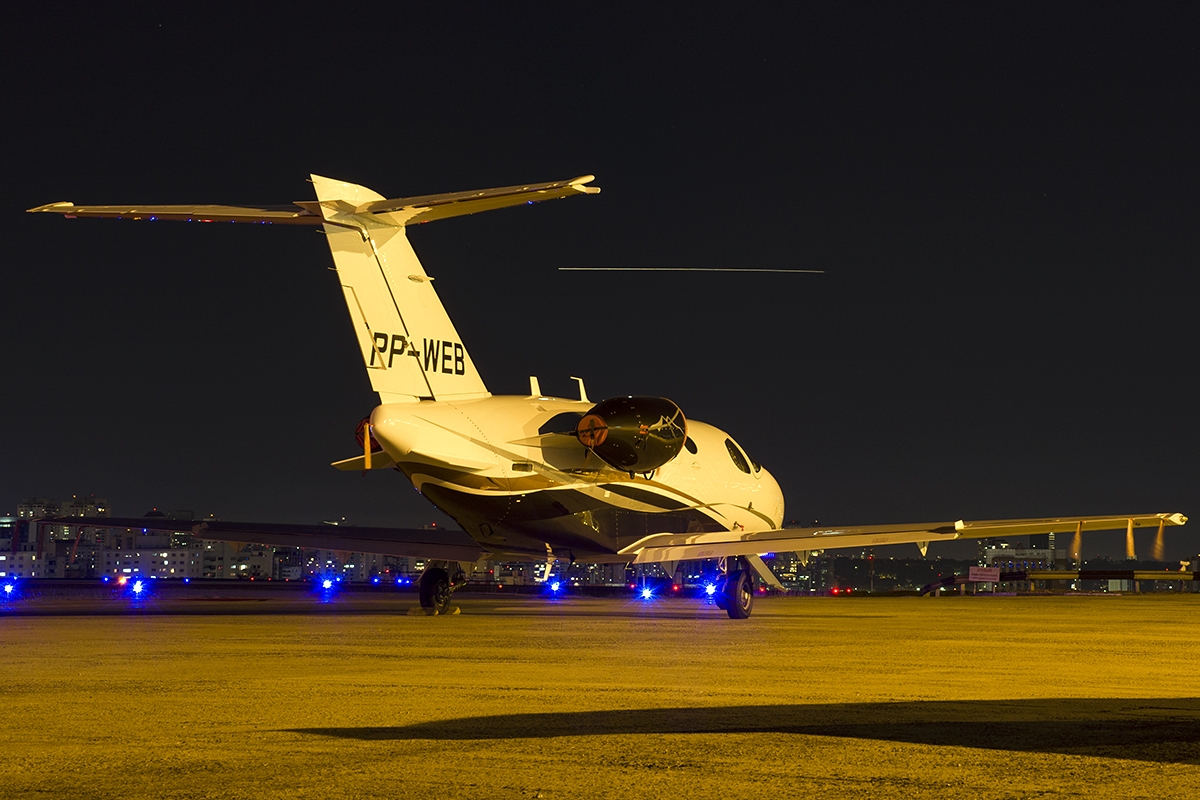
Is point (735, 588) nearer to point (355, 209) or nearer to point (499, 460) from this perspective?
point (499, 460)

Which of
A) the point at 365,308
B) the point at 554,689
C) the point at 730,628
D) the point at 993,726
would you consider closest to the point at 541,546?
the point at 730,628

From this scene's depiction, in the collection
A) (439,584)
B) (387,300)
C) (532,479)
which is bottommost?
(439,584)

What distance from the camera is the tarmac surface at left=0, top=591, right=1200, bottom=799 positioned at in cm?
670

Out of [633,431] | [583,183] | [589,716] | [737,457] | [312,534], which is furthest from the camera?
[737,457]

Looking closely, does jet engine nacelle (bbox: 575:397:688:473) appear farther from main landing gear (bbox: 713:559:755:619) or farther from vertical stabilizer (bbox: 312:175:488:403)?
main landing gear (bbox: 713:559:755:619)

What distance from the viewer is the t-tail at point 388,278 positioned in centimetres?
2020

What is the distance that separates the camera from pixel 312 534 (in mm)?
28453

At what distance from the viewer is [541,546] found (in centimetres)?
2527

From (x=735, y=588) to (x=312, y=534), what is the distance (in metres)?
9.22

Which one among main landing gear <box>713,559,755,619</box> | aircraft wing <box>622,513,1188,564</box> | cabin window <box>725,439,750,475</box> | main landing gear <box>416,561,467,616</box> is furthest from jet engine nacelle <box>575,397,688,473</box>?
cabin window <box>725,439,750,475</box>

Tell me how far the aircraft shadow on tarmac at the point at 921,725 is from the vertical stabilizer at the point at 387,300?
41.1 feet

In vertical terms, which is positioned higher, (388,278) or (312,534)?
(388,278)

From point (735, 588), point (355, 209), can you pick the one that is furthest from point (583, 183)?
point (735, 588)

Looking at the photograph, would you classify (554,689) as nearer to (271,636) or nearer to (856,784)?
(856,784)
